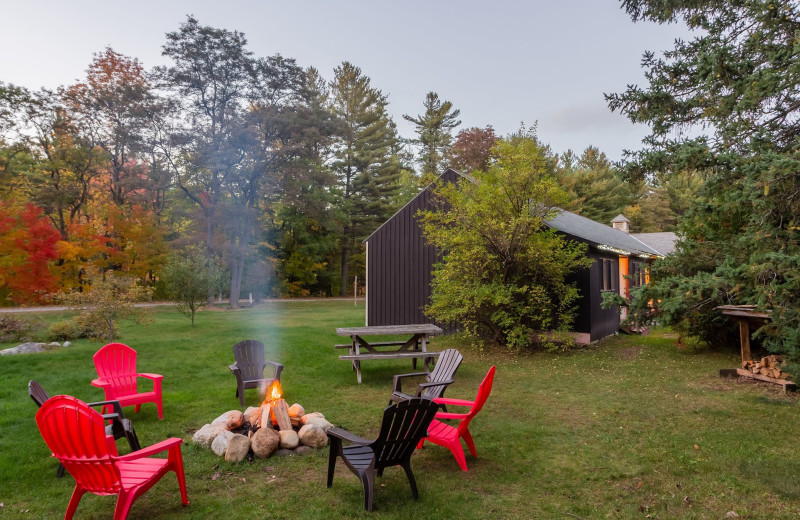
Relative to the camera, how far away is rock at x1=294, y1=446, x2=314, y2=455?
442 centimetres

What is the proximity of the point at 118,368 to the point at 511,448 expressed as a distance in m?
4.91

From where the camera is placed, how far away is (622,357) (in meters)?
9.67

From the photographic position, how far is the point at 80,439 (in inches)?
112

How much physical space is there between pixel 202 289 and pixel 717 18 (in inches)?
544

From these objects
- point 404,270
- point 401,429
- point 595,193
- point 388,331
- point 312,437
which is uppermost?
point 595,193

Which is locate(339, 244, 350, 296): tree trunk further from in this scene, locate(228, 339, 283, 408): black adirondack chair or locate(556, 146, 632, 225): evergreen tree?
locate(228, 339, 283, 408): black adirondack chair

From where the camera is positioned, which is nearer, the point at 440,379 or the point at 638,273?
the point at 440,379

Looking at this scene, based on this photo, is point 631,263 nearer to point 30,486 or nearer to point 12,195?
point 30,486

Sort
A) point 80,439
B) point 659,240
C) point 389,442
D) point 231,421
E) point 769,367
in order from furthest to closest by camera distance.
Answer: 1. point 659,240
2. point 769,367
3. point 231,421
4. point 389,442
5. point 80,439

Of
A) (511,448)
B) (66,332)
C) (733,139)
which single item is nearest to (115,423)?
(511,448)

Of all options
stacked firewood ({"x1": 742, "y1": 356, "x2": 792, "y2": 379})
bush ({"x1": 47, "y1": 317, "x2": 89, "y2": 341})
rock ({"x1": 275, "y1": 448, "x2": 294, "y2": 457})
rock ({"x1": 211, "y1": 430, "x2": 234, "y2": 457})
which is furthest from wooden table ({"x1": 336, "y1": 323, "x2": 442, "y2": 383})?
bush ({"x1": 47, "y1": 317, "x2": 89, "y2": 341})

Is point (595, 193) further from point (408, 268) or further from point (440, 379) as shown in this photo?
point (440, 379)

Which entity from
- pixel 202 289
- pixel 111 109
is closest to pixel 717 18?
pixel 202 289

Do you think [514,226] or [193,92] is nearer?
[514,226]
